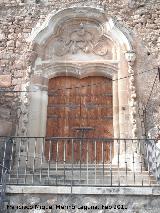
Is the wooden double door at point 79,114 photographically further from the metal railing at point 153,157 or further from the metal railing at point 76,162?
the metal railing at point 153,157

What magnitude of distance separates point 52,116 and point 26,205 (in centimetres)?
305

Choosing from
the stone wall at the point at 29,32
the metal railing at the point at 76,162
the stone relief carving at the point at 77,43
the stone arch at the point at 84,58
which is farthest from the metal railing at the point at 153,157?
the stone relief carving at the point at 77,43

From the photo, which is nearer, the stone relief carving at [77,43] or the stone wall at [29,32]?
the stone wall at [29,32]

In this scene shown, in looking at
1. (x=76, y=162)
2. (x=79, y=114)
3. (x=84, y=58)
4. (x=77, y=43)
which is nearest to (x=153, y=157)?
(x=76, y=162)

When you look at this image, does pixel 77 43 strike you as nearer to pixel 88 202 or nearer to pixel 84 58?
pixel 84 58

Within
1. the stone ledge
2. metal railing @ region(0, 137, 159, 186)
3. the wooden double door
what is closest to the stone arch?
the wooden double door

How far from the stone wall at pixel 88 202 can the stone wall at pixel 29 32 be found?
2486mm

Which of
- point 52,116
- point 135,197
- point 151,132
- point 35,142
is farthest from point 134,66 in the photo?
point 135,197

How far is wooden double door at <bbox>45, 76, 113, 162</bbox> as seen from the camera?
324 inches

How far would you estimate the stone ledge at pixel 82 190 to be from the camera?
585 centimetres

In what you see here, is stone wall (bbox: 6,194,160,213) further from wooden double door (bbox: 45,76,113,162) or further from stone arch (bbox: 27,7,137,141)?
stone arch (bbox: 27,7,137,141)

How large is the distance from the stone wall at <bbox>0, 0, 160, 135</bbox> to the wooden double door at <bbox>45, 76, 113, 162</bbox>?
0.76 metres

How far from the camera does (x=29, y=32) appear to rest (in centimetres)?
927

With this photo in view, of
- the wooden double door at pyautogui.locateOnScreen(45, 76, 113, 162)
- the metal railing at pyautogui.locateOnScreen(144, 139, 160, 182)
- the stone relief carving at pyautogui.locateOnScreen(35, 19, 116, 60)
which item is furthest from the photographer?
the stone relief carving at pyautogui.locateOnScreen(35, 19, 116, 60)
